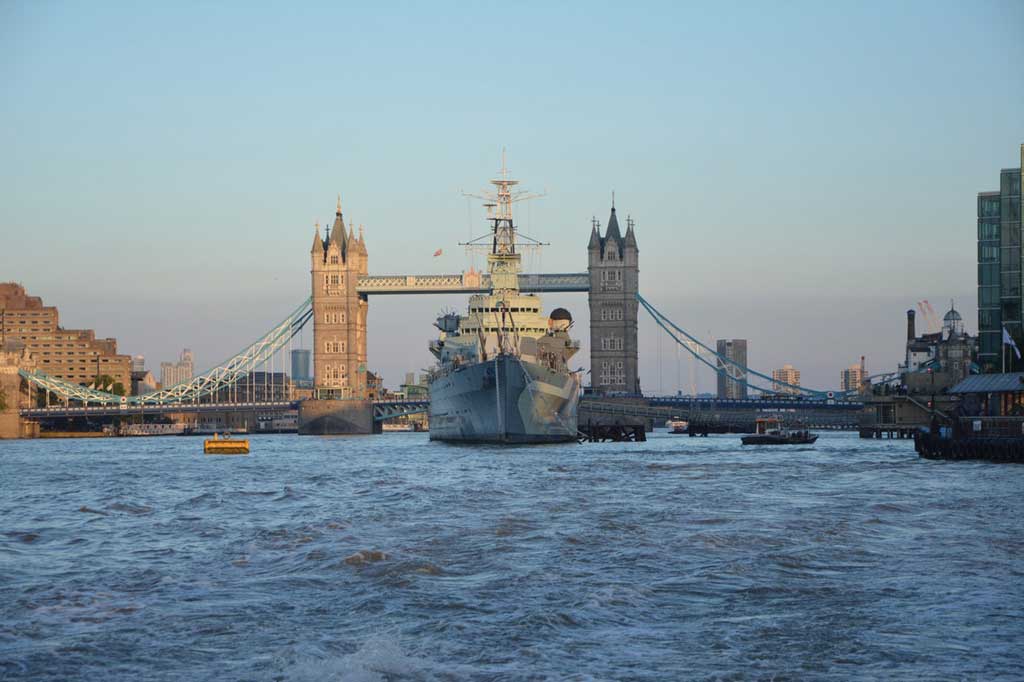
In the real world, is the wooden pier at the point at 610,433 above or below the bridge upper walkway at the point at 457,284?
below

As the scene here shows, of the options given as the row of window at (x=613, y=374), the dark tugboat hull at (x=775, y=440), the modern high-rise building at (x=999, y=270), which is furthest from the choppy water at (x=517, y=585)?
the row of window at (x=613, y=374)

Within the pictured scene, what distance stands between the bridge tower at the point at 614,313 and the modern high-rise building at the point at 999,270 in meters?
71.0

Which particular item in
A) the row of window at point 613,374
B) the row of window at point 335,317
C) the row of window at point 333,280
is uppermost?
the row of window at point 333,280

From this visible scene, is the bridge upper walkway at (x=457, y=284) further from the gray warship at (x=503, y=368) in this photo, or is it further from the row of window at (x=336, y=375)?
the gray warship at (x=503, y=368)

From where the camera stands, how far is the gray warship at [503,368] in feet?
225

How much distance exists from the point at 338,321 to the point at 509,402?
85720 millimetres

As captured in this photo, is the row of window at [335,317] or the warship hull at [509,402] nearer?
the warship hull at [509,402]

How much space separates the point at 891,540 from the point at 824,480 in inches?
737

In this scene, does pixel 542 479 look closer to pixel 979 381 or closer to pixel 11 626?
pixel 11 626

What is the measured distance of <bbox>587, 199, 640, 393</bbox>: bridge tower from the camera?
15075 cm

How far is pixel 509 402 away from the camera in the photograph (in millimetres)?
68625

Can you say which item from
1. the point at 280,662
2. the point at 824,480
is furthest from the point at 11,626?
the point at 824,480

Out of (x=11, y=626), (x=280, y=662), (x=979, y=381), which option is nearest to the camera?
(x=280, y=662)

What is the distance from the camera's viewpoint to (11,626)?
1672 centimetres
